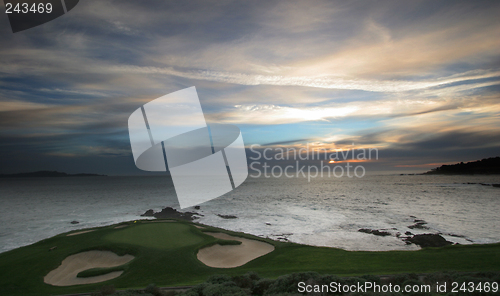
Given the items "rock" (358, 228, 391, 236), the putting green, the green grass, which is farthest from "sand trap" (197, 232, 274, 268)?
"rock" (358, 228, 391, 236)

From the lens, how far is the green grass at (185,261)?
1206 cm

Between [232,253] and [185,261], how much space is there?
3805 millimetres

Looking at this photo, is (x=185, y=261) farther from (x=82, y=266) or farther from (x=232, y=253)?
(x=82, y=266)

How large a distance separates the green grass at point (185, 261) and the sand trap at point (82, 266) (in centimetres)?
35

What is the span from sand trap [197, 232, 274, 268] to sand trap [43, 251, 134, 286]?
15.4ft

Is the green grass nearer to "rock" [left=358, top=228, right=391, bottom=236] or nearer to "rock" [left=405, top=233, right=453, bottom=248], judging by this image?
"rock" [left=405, top=233, right=453, bottom=248]

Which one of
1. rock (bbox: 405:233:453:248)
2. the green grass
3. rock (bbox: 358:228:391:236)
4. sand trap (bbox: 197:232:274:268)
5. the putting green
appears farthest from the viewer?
rock (bbox: 358:228:391:236)

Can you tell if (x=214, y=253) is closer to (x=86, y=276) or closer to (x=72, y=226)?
(x=86, y=276)

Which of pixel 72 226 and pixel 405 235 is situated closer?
pixel 405 235

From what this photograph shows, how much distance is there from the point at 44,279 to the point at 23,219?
129 feet

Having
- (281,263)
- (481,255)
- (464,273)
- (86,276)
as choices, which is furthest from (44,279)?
(481,255)

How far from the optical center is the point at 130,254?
16.4m

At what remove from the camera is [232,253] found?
58.0ft

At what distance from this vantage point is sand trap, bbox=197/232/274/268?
16138 mm
